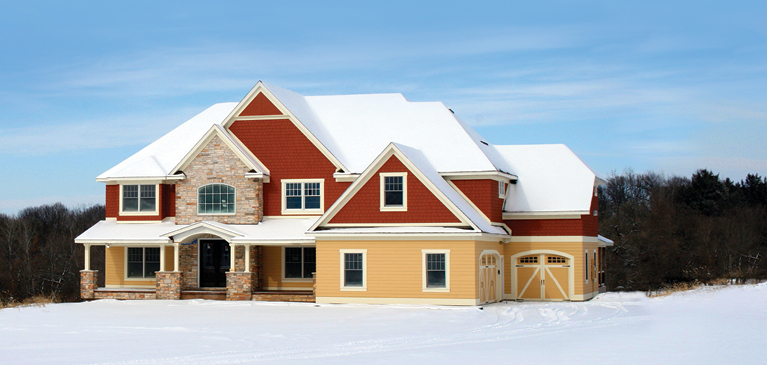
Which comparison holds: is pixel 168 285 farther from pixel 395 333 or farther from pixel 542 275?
pixel 395 333

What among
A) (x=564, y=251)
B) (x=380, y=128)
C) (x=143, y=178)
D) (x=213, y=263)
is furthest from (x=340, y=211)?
(x=143, y=178)

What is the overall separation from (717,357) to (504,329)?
6.71 meters

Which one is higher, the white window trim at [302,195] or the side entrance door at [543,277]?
the white window trim at [302,195]

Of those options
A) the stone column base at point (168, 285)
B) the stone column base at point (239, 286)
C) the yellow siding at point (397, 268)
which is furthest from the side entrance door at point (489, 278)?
the stone column base at point (168, 285)

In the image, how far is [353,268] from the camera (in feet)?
103

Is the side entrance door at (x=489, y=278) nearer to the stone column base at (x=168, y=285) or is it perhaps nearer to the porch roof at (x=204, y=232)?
the porch roof at (x=204, y=232)

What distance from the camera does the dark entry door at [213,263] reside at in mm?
36000

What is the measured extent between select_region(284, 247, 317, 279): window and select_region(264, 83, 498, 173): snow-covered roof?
4056 millimetres

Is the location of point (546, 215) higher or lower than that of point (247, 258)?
higher

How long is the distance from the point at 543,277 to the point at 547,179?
4.46 m

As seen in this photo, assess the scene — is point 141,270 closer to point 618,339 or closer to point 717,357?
point 618,339

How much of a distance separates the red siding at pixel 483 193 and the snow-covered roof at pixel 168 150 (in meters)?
12.3

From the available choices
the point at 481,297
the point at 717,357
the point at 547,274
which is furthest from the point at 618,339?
the point at 547,274

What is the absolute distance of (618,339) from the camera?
18844mm
